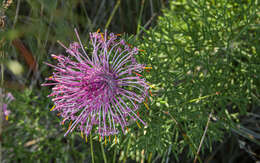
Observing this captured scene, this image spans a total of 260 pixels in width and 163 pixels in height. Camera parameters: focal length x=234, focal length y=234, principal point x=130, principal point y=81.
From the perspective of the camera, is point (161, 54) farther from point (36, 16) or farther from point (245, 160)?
point (245, 160)

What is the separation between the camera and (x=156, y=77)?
4.32 ft

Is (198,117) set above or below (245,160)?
above

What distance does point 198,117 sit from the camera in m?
1.62

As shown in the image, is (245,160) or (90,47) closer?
(90,47)

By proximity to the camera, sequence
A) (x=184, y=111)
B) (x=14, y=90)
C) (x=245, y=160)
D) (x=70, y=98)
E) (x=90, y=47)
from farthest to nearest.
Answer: (x=245, y=160), (x=14, y=90), (x=184, y=111), (x=90, y=47), (x=70, y=98)

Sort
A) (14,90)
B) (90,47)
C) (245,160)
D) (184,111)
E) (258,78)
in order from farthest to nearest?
(245,160) < (14,90) < (258,78) < (184,111) < (90,47)

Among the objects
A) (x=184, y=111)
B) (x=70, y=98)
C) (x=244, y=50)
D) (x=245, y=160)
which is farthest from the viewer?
(x=245, y=160)

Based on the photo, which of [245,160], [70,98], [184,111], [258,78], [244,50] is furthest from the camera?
[245,160]

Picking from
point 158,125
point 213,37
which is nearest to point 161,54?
point 213,37

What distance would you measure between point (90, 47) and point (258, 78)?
3.72 feet

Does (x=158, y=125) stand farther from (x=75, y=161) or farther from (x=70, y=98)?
(x=75, y=161)

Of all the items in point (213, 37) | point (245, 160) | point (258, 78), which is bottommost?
point (245, 160)

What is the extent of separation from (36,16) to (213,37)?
1142mm

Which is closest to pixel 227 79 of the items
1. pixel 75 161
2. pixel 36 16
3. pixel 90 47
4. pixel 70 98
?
pixel 90 47
